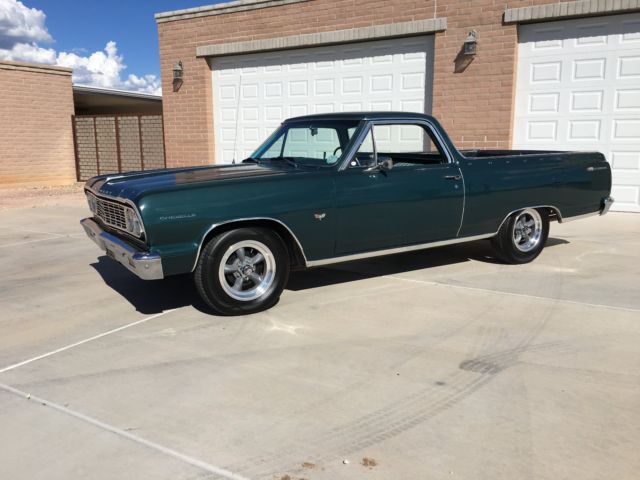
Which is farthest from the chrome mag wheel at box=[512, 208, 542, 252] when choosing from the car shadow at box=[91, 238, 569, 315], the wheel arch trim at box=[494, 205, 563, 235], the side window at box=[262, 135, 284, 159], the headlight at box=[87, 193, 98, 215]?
the headlight at box=[87, 193, 98, 215]

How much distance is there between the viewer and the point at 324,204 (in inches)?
194

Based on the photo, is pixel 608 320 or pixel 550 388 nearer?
pixel 550 388

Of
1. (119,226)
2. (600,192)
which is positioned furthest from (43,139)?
(600,192)

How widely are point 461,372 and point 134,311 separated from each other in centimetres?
279

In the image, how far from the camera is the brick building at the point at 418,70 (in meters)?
9.58

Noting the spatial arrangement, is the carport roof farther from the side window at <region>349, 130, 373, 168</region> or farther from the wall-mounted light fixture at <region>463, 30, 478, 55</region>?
the side window at <region>349, 130, 373, 168</region>

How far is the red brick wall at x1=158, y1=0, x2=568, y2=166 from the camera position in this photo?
10.2 m

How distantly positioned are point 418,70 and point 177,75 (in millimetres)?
6035

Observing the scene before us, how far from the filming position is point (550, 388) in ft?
11.1

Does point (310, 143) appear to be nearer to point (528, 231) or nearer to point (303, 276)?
point (303, 276)

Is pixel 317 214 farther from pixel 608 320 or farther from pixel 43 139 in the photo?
pixel 43 139

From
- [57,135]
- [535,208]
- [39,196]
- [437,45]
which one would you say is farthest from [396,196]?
[57,135]

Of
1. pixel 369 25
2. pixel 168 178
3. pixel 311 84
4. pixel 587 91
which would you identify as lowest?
pixel 168 178

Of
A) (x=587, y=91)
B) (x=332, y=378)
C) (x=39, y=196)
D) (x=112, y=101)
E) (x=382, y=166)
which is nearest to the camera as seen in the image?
(x=332, y=378)
